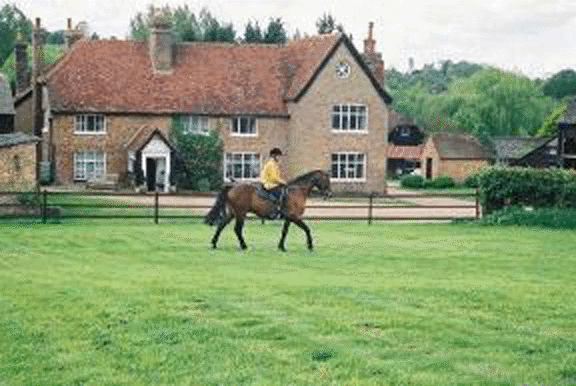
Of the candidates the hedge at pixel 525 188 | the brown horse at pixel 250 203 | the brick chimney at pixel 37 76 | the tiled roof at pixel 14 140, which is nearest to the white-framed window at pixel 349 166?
the brick chimney at pixel 37 76

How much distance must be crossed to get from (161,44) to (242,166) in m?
8.60

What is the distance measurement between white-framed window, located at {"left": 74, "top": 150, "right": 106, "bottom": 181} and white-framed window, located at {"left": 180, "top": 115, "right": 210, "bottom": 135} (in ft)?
16.3

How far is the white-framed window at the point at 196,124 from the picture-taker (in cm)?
→ 5866

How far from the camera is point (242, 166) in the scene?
197 feet

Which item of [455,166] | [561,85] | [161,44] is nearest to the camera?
[161,44]

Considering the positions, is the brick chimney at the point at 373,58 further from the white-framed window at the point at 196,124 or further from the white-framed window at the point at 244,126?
the white-framed window at the point at 196,124

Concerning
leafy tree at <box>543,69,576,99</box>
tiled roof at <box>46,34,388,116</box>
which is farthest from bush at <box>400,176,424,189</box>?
leafy tree at <box>543,69,576,99</box>

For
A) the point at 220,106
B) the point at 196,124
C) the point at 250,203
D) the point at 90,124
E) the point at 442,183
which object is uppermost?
the point at 220,106

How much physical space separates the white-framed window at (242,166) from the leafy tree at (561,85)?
10171 centimetres

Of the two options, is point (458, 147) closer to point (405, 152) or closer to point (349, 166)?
point (405, 152)

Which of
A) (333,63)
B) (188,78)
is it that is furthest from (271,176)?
(188,78)

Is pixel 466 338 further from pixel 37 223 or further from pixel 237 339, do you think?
pixel 37 223

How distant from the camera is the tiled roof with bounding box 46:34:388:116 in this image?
189 ft

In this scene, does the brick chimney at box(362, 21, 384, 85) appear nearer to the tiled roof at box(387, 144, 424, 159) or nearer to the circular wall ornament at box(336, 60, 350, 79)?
the circular wall ornament at box(336, 60, 350, 79)
